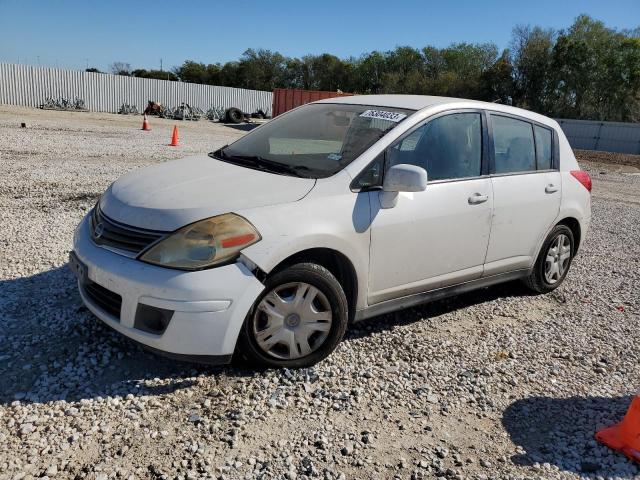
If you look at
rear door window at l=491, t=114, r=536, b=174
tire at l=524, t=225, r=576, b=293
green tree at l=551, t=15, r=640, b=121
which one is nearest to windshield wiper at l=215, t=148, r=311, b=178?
rear door window at l=491, t=114, r=536, b=174

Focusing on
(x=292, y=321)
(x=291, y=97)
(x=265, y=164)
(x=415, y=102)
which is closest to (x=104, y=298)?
(x=292, y=321)

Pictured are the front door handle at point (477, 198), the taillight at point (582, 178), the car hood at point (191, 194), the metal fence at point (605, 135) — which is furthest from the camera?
the metal fence at point (605, 135)

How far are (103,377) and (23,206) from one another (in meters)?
4.83

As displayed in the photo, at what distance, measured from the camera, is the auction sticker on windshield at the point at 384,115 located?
3.92 metres

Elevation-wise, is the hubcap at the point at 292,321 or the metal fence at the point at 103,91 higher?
the metal fence at the point at 103,91

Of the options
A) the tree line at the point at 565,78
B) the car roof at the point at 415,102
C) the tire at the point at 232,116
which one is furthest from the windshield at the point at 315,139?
the tree line at the point at 565,78

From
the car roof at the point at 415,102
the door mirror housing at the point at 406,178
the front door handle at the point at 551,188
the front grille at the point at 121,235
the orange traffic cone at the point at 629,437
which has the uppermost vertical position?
the car roof at the point at 415,102

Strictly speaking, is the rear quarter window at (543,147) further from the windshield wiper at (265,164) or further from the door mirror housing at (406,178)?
the windshield wiper at (265,164)

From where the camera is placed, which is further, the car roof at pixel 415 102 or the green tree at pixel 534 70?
the green tree at pixel 534 70

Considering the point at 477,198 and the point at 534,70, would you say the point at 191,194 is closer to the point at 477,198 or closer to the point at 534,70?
the point at 477,198

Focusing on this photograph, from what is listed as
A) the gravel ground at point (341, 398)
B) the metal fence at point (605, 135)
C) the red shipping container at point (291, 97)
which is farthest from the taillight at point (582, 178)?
the metal fence at point (605, 135)

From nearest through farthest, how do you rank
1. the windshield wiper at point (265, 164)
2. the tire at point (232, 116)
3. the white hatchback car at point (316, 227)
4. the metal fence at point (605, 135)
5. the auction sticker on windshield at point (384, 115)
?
the white hatchback car at point (316, 227) → the windshield wiper at point (265, 164) → the auction sticker on windshield at point (384, 115) → the metal fence at point (605, 135) → the tire at point (232, 116)

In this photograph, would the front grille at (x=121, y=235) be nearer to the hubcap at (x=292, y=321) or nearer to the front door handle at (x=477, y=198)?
the hubcap at (x=292, y=321)

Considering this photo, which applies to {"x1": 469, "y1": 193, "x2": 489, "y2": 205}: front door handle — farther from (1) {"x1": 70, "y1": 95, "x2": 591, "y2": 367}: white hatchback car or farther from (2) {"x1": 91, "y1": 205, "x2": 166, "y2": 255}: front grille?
(2) {"x1": 91, "y1": 205, "x2": 166, "y2": 255}: front grille
